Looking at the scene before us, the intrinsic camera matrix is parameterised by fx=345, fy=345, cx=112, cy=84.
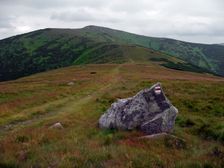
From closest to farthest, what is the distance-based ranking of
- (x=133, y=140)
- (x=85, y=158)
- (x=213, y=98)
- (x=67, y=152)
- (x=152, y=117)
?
(x=85, y=158), (x=67, y=152), (x=133, y=140), (x=152, y=117), (x=213, y=98)

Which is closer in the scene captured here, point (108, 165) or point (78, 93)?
point (108, 165)

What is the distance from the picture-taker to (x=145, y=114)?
19.9 m

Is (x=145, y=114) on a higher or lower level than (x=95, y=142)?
higher

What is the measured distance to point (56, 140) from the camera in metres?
16.1

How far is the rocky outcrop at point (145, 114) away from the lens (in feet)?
61.4

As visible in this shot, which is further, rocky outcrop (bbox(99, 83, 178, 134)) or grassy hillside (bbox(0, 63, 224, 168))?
rocky outcrop (bbox(99, 83, 178, 134))

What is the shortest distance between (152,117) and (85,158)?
8829 mm

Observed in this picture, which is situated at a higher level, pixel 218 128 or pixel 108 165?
pixel 108 165

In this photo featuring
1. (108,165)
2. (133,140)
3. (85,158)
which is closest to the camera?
(108,165)

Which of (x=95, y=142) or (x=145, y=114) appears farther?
(x=145, y=114)

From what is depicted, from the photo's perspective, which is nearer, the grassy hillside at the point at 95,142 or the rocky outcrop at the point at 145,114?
the grassy hillside at the point at 95,142

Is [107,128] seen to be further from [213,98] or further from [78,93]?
[78,93]

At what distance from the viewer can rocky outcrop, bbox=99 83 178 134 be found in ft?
61.4

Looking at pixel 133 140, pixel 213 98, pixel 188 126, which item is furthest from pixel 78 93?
pixel 133 140
